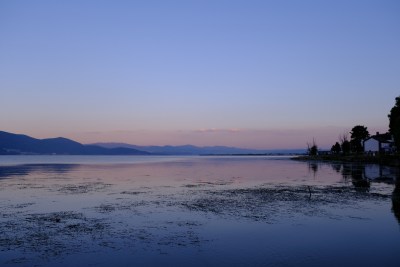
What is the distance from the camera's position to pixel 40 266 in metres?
11.8

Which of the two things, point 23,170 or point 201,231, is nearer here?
point 201,231

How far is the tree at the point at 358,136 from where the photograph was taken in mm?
120750

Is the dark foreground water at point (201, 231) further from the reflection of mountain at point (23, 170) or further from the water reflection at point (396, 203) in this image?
the reflection of mountain at point (23, 170)

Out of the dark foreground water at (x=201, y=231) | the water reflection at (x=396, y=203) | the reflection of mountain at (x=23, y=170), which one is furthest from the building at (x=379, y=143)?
the dark foreground water at (x=201, y=231)

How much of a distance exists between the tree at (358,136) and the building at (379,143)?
6.61 ft

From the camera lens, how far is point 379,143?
106625mm

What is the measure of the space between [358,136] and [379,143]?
15.0 meters

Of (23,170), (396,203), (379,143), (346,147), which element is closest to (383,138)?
(379,143)

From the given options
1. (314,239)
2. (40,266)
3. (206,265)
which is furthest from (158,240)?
(314,239)

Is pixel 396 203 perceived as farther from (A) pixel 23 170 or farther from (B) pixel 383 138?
(B) pixel 383 138

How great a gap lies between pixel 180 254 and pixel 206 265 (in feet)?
5.01

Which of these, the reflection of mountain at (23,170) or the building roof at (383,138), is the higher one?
the building roof at (383,138)

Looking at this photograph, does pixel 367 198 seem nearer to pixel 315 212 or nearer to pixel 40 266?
pixel 315 212

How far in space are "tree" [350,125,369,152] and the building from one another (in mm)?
2016
